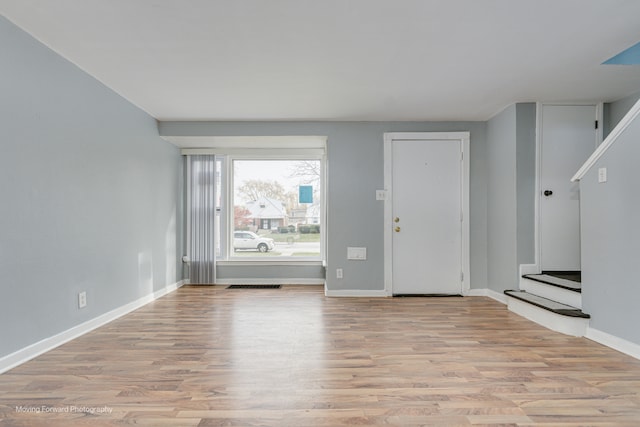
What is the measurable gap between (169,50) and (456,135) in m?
3.55

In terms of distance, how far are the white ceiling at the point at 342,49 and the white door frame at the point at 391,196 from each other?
64 cm

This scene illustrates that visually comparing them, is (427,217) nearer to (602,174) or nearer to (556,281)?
(556,281)

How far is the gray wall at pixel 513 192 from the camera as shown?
388cm

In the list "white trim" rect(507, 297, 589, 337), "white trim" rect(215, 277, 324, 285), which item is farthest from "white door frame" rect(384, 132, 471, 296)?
"white trim" rect(215, 277, 324, 285)

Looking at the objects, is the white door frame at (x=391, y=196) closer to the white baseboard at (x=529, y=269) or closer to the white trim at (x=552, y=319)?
the white baseboard at (x=529, y=269)

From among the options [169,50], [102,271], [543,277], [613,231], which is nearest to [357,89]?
[169,50]

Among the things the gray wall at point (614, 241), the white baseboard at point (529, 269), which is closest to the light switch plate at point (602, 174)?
the gray wall at point (614, 241)

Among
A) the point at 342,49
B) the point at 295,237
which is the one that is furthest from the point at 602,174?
the point at 295,237

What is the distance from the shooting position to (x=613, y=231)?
2715 mm

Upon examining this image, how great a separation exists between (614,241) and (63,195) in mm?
4387

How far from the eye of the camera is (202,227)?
206 inches

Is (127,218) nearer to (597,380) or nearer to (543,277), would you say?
(597,380)

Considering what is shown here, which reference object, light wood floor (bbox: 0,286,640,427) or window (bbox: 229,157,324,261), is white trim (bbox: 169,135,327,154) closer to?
window (bbox: 229,157,324,261)

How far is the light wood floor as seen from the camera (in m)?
1.76
